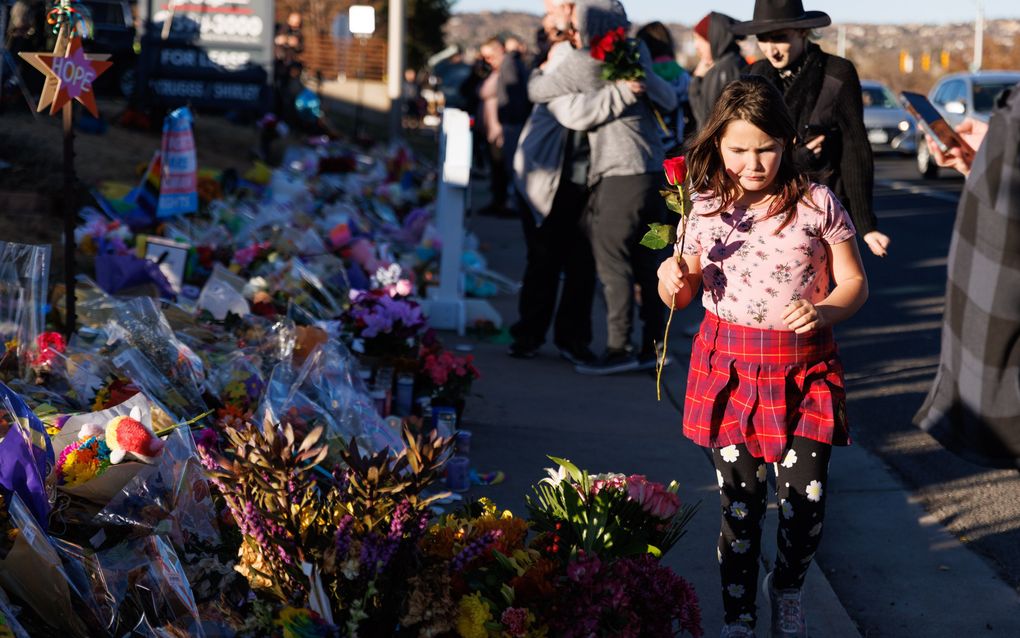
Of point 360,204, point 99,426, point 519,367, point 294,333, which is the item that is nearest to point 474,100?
point 360,204

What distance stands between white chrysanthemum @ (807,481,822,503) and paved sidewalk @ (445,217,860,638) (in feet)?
1.82

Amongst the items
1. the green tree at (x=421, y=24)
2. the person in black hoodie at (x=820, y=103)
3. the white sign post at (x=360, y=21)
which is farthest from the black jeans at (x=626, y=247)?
the green tree at (x=421, y=24)

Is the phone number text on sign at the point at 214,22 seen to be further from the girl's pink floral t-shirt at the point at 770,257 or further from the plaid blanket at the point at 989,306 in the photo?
the plaid blanket at the point at 989,306

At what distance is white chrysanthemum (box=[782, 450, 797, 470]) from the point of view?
3373mm

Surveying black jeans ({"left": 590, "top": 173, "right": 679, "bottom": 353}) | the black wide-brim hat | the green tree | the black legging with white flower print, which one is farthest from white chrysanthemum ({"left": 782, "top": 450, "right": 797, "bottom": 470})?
the green tree

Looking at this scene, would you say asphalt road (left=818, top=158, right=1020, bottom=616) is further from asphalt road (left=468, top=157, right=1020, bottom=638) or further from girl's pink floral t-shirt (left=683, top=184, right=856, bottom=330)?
girl's pink floral t-shirt (left=683, top=184, right=856, bottom=330)

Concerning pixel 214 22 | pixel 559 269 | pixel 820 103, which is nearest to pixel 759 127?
pixel 820 103

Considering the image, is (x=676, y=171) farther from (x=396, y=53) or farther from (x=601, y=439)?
(x=396, y=53)

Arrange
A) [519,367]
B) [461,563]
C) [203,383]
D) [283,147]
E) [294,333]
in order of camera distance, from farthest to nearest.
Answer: [283,147] → [519,367] → [294,333] → [203,383] → [461,563]

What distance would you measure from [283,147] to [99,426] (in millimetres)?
13652

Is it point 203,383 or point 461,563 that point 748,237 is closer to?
point 461,563

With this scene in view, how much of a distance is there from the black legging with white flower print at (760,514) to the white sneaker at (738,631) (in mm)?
16

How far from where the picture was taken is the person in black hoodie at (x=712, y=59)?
255 inches

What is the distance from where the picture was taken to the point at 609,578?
2984 millimetres
